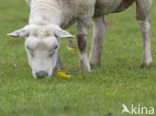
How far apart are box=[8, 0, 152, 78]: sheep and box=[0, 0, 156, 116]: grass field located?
226 mm

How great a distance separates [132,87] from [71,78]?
3.38 ft

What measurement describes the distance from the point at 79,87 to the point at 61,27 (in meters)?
1.51

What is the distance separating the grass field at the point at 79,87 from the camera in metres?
4.73

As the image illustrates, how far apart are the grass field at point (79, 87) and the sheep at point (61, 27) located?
0.23 meters

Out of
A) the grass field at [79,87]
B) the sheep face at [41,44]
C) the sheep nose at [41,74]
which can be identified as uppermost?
the sheep face at [41,44]

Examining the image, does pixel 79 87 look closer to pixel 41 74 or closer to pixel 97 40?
pixel 41 74

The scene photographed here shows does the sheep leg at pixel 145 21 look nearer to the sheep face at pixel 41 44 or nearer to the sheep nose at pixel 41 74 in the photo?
the sheep face at pixel 41 44

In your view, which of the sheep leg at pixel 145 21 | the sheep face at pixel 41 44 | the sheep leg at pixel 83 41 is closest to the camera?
the sheep face at pixel 41 44

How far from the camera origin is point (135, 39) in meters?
11.0

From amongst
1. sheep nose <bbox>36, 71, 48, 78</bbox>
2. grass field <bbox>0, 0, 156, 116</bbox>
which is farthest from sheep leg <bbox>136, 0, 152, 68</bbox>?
sheep nose <bbox>36, 71, 48, 78</bbox>

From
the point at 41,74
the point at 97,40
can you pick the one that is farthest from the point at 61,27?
the point at 97,40

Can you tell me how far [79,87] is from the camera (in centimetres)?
575

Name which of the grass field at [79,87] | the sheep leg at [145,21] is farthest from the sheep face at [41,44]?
the sheep leg at [145,21]

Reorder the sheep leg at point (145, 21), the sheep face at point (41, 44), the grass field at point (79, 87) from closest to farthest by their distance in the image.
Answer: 1. the grass field at point (79, 87)
2. the sheep face at point (41, 44)
3. the sheep leg at point (145, 21)
